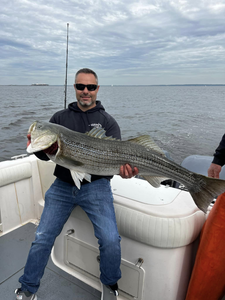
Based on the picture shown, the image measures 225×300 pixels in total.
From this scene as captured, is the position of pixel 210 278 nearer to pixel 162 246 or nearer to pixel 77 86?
pixel 162 246

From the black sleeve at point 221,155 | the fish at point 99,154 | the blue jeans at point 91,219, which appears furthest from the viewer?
the black sleeve at point 221,155

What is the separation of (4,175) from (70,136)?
211cm

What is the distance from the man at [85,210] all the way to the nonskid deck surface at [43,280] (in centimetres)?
29

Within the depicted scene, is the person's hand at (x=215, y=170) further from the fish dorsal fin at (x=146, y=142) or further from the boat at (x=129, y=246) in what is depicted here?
the fish dorsal fin at (x=146, y=142)

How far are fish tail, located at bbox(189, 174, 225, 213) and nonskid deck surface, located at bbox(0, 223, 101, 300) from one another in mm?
1891

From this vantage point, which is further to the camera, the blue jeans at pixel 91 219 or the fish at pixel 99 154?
the blue jeans at pixel 91 219

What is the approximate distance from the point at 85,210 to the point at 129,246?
68 centimetres

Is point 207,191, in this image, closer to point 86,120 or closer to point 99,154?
point 99,154

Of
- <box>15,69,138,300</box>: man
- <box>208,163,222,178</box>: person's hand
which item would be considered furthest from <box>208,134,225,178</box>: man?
<box>15,69,138,300</box>: man

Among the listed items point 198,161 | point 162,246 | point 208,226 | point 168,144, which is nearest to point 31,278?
point 162,246

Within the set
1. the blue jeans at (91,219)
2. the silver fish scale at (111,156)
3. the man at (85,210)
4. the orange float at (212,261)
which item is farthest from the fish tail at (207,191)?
the blue jeans at (91,219)

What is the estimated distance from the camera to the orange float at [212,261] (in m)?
2.29

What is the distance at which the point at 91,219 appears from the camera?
9.10 ft

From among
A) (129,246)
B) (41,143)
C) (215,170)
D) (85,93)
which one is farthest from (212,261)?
(85,93)
